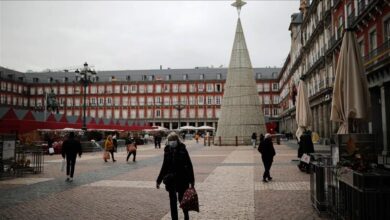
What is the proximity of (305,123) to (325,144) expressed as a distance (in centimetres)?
1724

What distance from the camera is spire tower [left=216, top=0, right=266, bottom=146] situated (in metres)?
31.6

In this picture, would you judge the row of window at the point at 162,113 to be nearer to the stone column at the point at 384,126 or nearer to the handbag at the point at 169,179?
the stone column at the point at 384,126

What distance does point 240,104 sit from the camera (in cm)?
3192

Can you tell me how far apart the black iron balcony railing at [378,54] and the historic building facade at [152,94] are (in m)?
60.1

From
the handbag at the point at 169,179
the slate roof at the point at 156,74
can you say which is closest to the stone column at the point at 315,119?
the handbag at the point at 169,179

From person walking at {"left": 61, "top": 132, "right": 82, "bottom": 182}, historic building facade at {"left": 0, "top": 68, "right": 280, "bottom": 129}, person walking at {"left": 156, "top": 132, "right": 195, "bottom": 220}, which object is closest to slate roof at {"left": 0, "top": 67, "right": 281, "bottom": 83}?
historic building facade at {"left": 0, "top": 68, "right": 280, "bottom": 129}

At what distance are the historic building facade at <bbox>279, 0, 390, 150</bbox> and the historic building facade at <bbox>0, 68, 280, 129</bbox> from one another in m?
32.8

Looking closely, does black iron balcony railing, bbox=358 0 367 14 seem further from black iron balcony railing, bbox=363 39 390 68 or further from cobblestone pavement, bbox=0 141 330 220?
cobblestone pavement, bbox=0 141 330 220

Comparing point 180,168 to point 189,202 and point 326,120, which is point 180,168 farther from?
point 326,120

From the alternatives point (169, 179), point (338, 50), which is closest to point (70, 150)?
point (169, 179)

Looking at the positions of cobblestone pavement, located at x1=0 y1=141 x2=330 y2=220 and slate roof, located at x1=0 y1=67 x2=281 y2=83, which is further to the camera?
slate roof, located at x1=0 y1=67 x2=281 y2=83

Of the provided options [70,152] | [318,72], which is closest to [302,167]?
[70,152]

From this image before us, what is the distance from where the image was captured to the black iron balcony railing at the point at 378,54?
54.9 feet

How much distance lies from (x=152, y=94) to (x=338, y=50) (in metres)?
58.9
